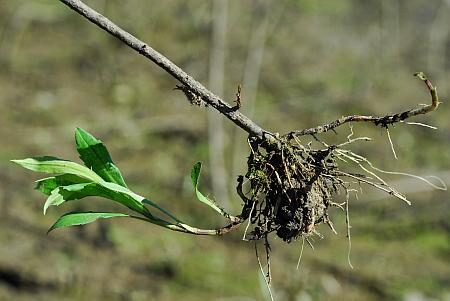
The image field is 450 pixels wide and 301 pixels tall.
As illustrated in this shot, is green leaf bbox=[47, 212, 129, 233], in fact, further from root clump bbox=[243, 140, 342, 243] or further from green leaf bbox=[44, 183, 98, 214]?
root clump bbox=[243, 140, 342, 243]

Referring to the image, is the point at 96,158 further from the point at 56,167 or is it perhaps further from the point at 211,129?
the point at 211,129

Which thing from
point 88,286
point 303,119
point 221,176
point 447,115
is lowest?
point 88,286

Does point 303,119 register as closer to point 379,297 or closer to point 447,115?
point 447,115

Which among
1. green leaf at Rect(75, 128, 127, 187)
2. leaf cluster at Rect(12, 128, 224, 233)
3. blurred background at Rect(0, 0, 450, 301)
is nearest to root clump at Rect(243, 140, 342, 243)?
leaf cluster at Rect(12, 128, 224, 233)

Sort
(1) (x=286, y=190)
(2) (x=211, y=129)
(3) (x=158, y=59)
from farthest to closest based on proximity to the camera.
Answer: (2) (x=211, y=129) < (1) (x=286, y=190) < (3) (x=158, y=59)

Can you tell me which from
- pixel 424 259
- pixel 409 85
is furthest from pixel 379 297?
pixel 409 85

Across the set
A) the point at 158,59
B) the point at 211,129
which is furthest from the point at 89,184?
the point at 211,129
